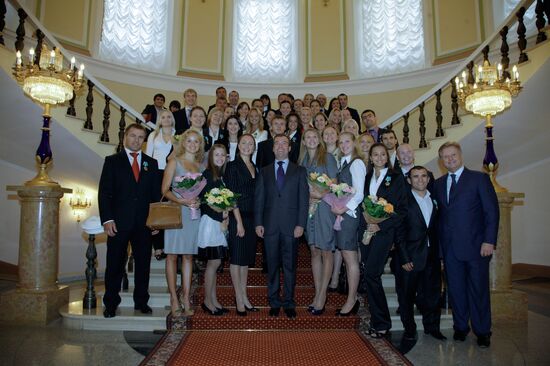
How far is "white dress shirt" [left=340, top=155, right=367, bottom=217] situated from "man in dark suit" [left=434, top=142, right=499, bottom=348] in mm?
728

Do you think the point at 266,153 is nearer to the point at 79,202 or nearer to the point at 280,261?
the point at 280,261

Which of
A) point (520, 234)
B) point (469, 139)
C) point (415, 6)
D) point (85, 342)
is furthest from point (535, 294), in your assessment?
point (415, 6)

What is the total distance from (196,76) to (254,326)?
7034 millimetres

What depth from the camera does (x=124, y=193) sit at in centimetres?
374

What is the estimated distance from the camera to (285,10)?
9.97m

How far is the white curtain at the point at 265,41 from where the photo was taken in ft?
32.1

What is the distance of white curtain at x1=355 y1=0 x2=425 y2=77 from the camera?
907 cm

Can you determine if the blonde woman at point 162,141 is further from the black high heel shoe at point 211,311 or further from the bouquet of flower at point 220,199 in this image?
the bouquet of flower at point 220,199

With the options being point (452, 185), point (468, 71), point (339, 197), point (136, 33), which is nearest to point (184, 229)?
point (339, 197)

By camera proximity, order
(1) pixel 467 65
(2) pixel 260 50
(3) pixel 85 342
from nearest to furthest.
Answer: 1. (3) pixel 85 342
2. (1) pixel 467 65
3. (2) pixel 260 50

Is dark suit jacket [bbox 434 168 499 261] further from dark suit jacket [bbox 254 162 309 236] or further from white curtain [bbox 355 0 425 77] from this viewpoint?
white curtain [bbox 355 0 425 77]

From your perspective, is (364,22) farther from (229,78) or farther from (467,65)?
(467,65)

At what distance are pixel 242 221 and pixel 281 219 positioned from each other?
0.35m

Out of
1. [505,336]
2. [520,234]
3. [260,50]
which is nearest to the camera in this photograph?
[505,336]
